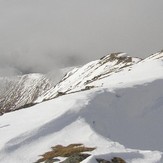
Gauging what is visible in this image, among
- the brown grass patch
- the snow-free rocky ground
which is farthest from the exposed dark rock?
the brown grass patch

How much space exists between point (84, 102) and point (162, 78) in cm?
1878

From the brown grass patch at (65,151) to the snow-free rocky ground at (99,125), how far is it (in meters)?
0.92

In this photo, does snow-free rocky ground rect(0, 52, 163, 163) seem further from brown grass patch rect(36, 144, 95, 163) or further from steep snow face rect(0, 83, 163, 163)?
brown grass patch rect(36, 144, 95, 163)

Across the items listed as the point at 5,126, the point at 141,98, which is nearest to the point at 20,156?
the point at 5,126

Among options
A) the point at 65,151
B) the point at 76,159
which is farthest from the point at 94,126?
the point at 76,159

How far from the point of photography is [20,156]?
128 ft

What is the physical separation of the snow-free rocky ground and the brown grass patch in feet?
3.01

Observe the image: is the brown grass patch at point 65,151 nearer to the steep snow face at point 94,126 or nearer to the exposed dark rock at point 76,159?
the steep snow face at point 94,126

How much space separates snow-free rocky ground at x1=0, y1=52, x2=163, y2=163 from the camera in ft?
126

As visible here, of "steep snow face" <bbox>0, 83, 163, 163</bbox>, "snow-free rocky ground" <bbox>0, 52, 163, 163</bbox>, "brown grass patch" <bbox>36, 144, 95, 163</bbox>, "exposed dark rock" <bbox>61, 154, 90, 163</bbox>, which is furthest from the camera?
"steep snow face" <bbox>0, 83, 163, 163</bbox>

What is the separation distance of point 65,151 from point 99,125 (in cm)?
1165

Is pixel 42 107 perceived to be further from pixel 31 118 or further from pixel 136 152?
pixel 136 152

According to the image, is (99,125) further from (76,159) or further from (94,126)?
(76,159)

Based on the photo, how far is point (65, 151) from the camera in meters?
37.1
